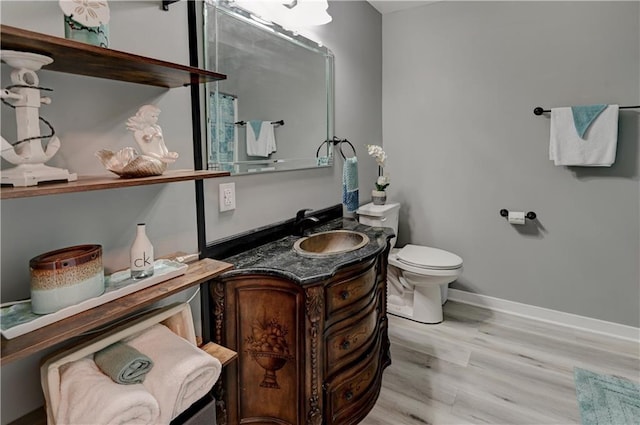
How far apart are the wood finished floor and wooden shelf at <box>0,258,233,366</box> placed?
118 centimetres

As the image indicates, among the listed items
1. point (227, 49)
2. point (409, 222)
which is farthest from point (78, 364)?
point (409, 222)

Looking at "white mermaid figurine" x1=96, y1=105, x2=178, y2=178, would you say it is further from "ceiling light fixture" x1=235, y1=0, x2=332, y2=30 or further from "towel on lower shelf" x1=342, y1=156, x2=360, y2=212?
"towel on lower shelf" x1=342, y1=156, x2=360, y2=212

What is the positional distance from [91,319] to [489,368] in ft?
7.02

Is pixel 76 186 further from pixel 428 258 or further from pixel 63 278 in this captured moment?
pixel 428 258

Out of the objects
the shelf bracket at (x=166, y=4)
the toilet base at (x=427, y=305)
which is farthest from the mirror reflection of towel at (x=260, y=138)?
the toilet base at (x=427, y=305)

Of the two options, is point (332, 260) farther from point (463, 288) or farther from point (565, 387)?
point (463, 288)

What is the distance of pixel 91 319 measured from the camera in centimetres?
92

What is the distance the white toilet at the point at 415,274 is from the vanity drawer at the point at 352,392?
2.71 feet

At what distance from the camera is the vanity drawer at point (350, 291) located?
4.99 feet

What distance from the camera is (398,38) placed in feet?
10.2

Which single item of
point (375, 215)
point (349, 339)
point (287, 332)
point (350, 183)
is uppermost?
point (350, 183)

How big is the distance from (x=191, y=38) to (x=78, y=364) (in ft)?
3.91

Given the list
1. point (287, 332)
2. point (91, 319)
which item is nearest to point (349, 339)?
point (287, 332)

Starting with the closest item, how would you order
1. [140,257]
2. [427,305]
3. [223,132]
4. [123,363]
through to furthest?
1. [123,363]
2. [140,257]
3. [223,132]
4. [427,305]
